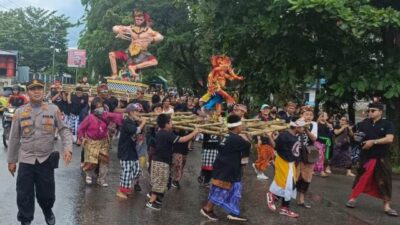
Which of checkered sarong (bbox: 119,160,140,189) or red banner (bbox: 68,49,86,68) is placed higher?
red banner (bbox: 68,49,86,68)

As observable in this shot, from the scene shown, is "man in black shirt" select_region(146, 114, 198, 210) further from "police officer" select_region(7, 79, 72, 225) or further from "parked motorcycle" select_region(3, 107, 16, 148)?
"parked motorcycle" select_region(3, 107, 16, 148)

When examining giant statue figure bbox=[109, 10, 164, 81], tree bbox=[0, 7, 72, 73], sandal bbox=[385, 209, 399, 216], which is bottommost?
sandal bbox=[385, 209, 399, 216]

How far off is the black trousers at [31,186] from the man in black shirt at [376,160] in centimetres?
483

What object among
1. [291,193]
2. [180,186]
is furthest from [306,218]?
[180,186]

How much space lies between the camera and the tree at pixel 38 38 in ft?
161

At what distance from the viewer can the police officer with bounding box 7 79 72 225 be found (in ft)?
19.4

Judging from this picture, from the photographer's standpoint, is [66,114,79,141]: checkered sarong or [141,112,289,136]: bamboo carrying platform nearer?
[141,112,289,136]: bamboo carrying platform

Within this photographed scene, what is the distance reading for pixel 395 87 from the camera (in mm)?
11281

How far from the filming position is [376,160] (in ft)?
27.2

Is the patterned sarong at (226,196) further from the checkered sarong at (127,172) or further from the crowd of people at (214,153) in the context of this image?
the checkered sarong at (127,172)

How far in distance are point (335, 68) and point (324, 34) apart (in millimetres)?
866

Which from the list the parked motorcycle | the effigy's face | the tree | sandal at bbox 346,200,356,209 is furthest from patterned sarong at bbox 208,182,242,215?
the tree

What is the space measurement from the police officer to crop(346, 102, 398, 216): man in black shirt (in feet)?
15.5

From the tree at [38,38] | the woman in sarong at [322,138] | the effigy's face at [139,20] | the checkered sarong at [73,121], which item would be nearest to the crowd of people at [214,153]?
the woman in sarong at [322,138]
